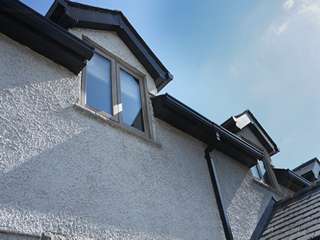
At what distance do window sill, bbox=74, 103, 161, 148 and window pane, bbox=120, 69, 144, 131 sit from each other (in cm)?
38

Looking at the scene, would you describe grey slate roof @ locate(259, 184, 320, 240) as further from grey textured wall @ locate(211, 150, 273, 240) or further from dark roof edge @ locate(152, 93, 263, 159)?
dark roof edge @ locate(152, 93, 263, 159)

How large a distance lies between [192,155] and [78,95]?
2.74m

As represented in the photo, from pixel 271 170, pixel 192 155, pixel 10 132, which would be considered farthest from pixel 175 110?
pixel 271 170

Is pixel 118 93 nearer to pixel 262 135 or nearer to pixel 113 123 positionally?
pixel 113 123

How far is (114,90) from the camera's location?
19.3 feet

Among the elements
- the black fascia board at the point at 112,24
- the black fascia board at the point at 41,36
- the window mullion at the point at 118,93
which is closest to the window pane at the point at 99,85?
the window mullion at the point at 118,93

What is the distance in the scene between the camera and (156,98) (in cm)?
640

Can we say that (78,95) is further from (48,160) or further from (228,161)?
(228,161)

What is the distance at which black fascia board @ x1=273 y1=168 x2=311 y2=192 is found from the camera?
9516mm

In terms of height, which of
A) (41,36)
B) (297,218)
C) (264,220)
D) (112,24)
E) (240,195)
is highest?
(112,24)

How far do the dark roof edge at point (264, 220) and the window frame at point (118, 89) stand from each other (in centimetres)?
329

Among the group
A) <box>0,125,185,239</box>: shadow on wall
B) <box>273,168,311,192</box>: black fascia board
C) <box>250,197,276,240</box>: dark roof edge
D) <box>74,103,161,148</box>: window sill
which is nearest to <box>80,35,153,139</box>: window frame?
<box>74,103,161,148</box>: window sill

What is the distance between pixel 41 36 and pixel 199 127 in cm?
372

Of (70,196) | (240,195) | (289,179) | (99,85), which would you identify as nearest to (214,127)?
(240,195)
